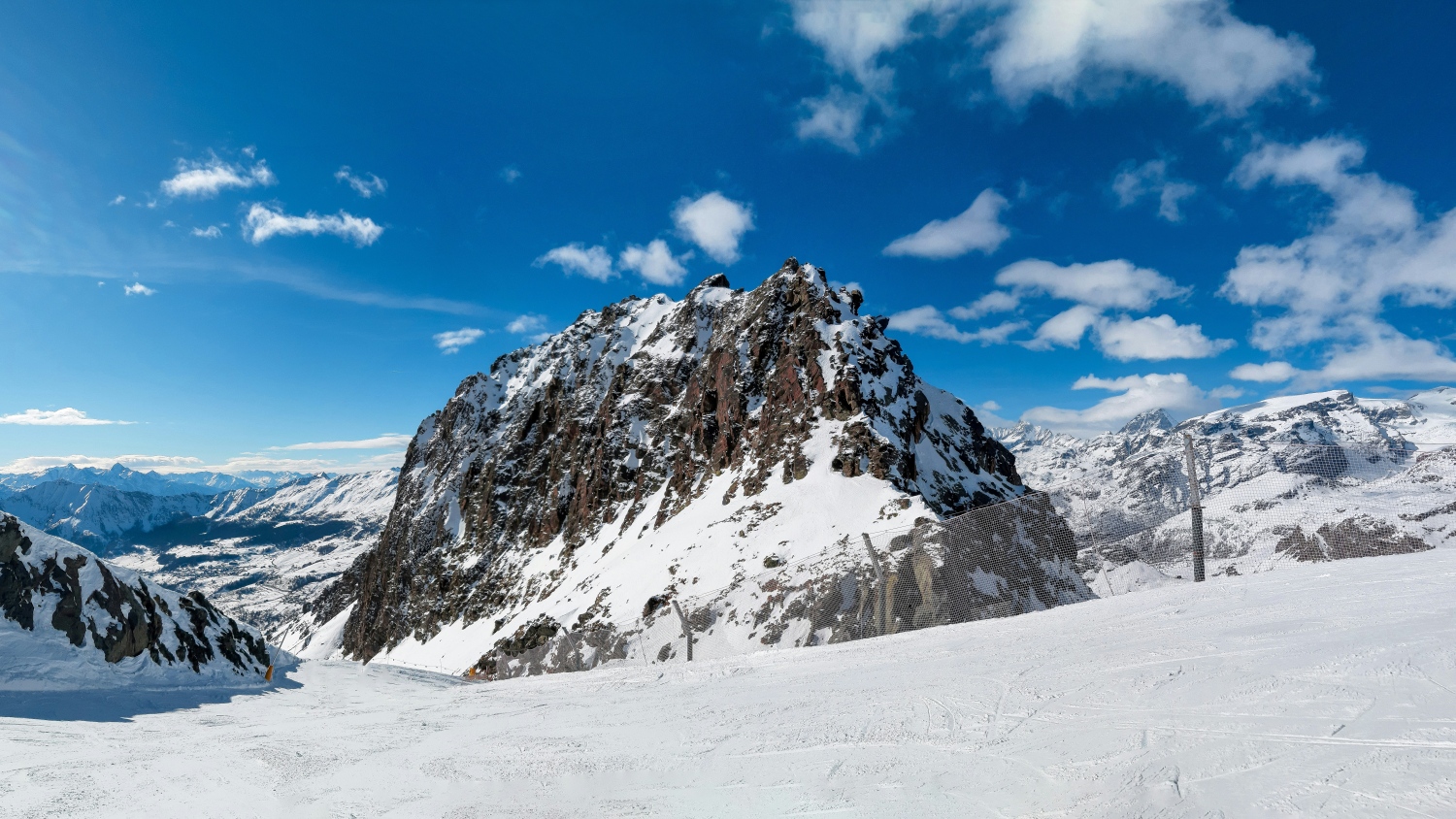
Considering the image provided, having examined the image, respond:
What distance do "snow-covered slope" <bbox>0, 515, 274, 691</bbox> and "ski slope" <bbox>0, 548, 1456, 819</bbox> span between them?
1.56 meters

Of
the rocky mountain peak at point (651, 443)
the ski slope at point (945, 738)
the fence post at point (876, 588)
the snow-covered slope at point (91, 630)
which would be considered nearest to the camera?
the ski slope at point (945, 738)

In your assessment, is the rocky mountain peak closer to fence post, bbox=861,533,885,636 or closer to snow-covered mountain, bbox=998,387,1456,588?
fence post, bbox=861,533,885,636

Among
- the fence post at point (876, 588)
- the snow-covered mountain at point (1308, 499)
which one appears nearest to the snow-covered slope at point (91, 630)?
the fence post at point (876, 588)

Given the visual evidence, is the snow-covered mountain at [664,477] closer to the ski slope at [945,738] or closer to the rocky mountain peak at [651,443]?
the rocky mountain peak at [651,443]

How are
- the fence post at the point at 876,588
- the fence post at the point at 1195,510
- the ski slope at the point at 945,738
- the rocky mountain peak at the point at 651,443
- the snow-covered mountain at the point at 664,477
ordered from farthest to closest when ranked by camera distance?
the rocky mountain peak at the point at 651,443 → the snow-covered mountain at the point at 664,477 → the fence post at the point at 876,588 → the fence post at the point at 1195,510 → the ski slope at the point at 945,738

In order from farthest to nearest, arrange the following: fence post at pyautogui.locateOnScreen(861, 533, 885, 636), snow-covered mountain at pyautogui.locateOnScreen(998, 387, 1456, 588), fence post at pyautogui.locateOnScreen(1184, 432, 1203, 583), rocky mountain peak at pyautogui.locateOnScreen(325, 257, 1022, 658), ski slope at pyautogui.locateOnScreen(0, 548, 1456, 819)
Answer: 1. rocky mountain peak at pyautogui.locateOnScreen(325, 257, 1022, 658)
2. fence post at pyautogui.locateOnScreen(861, 533, 885, 636)
3. fence post at pyautogui.locateOnScreen(1184, 432, 1203, 583)
4. snow-covered mountain at pyautogui.locateOnScreen(998, 387, 1456, 588)
5. ski slope at pyautogui.locateOnScreen(0, 548, 1456, 819)

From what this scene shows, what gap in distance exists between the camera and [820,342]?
5016cm

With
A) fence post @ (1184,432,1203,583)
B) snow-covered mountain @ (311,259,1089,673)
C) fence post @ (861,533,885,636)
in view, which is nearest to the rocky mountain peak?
snow-covered mountain @ (311,259,1089,673)

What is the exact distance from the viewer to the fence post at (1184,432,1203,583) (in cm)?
905

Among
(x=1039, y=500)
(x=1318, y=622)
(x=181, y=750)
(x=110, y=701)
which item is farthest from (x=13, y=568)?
(x=1039, y=500)

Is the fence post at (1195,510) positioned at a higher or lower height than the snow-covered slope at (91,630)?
higher

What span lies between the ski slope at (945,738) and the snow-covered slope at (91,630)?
1.56 meters

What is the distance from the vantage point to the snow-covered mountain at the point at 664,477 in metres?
33.9

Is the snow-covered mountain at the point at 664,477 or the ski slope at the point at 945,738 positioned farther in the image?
the snow-covered mountain at the point at 664,477
